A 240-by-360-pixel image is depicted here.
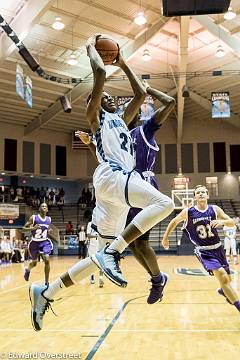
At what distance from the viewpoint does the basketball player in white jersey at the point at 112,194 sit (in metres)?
3.44

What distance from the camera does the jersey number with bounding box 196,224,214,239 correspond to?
6238 millimetres

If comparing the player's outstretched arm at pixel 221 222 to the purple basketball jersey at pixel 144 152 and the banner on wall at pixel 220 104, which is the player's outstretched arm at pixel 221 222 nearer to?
the purple basketball jersey at pixel 144 152

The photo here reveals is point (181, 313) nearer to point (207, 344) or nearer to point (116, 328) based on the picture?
point (116, 328)

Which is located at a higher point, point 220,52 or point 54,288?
point 220,52

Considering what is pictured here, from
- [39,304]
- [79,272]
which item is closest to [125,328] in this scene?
[39,304]

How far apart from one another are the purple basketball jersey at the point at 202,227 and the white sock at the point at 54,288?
2961 millimetres

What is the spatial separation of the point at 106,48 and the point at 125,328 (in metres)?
3.50

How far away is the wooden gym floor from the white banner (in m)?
17.6

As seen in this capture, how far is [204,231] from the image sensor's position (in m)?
6.25

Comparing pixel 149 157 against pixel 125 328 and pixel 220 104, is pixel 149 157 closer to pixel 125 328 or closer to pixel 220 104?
pixel 125 328

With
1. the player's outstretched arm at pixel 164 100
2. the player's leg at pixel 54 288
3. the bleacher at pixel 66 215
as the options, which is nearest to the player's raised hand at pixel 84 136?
the player's outstretched arm at pixel 164 100

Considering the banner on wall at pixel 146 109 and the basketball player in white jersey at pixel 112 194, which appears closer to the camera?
the basketball player in white jersey at pixel 112 194

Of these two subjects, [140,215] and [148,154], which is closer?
[140,215]

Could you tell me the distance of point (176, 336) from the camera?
5.09 metres
